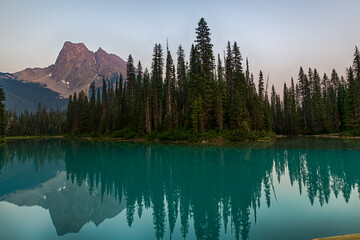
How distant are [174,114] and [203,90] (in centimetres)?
1044

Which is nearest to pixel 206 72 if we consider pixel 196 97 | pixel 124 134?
pixel 196 97

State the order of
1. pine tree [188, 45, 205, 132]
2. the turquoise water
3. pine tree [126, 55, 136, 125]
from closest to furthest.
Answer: the turquoise water
pine tree [188, 45, 205, 132]
pine tree [126, 55, 136, 125]

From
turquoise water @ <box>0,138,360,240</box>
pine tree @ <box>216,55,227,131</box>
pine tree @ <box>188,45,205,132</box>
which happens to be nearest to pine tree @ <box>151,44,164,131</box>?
pine tree @ <box>188,45,205,132</box>

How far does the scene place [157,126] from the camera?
55469 mm

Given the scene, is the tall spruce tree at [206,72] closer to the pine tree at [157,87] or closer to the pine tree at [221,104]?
the pine tree at [221,104]

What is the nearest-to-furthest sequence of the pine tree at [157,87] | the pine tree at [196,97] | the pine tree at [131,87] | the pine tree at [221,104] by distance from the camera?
the pine tree at [196,97] → the pine tree at [221,104] → the pine tree at [157,87] → the pine tree at [131,87]

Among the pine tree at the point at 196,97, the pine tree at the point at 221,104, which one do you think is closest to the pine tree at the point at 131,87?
the pine tree at the point at 196,97

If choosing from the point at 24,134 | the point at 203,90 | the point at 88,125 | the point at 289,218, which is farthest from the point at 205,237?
the point at 24,134

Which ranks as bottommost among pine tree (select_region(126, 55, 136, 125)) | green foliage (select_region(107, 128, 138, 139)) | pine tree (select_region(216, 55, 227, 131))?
green foliage (select_region(107, 128, 138, 139))

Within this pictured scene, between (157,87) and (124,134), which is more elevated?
(157,87)

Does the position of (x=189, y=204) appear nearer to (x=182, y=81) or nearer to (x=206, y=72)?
(x=206, y=72)

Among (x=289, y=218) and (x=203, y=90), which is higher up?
(x=203, y=90)

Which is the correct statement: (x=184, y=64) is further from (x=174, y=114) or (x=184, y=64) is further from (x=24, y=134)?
(x=24, y=134)

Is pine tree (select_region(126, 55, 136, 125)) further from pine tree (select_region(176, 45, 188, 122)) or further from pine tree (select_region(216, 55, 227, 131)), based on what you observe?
pine tree (select_region(216, 55, 227, 131))
